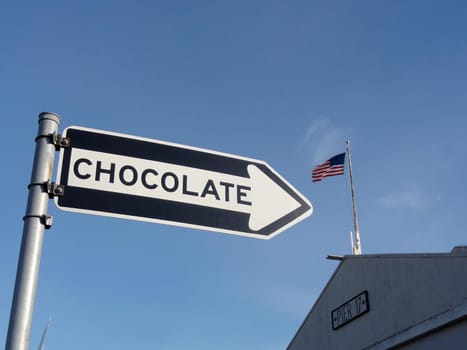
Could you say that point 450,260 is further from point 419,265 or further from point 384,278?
point 384,278

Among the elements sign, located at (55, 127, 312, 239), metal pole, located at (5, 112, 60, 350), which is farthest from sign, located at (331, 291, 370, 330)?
metal pole, located at (5, 112, 60, 350)

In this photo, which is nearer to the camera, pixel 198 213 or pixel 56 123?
pixel 56 123

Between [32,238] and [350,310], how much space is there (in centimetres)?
1624

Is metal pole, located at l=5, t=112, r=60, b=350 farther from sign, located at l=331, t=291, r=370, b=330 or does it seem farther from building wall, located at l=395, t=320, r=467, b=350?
sign, located at l=331, t=291, r=370, b=330

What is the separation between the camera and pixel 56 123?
3406mm

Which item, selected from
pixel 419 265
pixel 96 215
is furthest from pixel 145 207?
pixel 419 265

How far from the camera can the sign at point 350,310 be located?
17291 millimetres

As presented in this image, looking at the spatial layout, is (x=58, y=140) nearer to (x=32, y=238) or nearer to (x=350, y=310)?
(x=32, y=238)

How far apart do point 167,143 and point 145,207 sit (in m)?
0.56

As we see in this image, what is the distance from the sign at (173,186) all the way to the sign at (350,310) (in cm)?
1417

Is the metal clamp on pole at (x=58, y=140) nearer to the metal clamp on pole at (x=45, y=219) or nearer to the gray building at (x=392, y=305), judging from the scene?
→ the metal clamp on pole at (x=45, y=219)

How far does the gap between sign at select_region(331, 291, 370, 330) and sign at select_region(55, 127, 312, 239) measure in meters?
14.2

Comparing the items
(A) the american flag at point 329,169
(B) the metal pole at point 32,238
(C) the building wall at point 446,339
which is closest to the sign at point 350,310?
(C) the building wall at point 446,339

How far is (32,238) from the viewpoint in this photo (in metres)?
2.98
